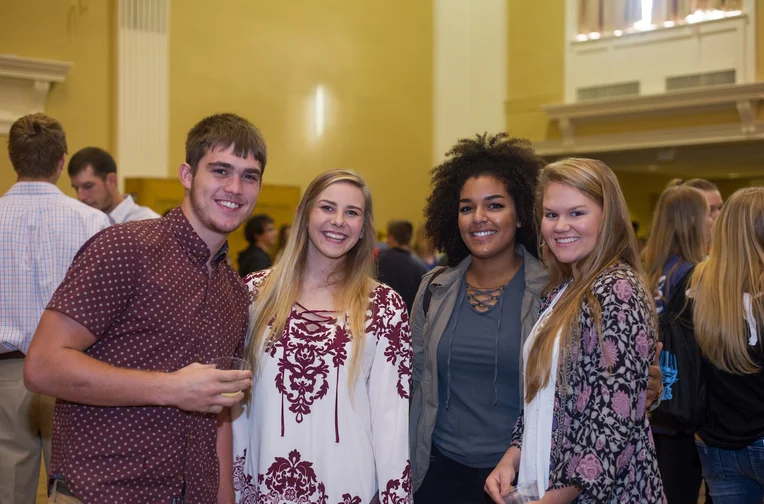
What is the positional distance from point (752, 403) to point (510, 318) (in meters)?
1.00

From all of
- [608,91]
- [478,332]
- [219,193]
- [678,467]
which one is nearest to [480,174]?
[478,332]

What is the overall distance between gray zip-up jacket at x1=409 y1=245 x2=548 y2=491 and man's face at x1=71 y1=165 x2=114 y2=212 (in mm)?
2497

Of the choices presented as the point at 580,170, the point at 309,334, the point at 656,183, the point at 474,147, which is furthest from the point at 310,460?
the point at 656,183

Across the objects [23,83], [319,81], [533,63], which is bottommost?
[23,83]

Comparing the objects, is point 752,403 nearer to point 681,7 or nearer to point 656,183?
point 681,7

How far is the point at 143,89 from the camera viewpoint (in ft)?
30.2

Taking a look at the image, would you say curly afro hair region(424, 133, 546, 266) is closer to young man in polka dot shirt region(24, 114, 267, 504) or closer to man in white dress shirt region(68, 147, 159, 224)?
young man in polka dot shirt region(24, 114, 267, 504)

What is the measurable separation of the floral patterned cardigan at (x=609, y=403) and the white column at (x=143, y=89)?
25.6 feet

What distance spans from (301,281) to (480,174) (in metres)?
0.79

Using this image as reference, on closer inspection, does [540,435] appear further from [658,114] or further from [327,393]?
[658,114]

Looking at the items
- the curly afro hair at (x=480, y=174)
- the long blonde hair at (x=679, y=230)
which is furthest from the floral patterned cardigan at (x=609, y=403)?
the long blonde hair at (x=679, y=230)

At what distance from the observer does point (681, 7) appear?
1034 centimetres

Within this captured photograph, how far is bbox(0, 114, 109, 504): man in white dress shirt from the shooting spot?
3230mm

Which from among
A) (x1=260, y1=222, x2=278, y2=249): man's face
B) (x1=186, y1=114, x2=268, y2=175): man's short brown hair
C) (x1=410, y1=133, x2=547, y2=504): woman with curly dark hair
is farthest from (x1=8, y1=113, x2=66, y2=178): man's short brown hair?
(x1=260, y1=222, x2=278, y2=249): man's face
